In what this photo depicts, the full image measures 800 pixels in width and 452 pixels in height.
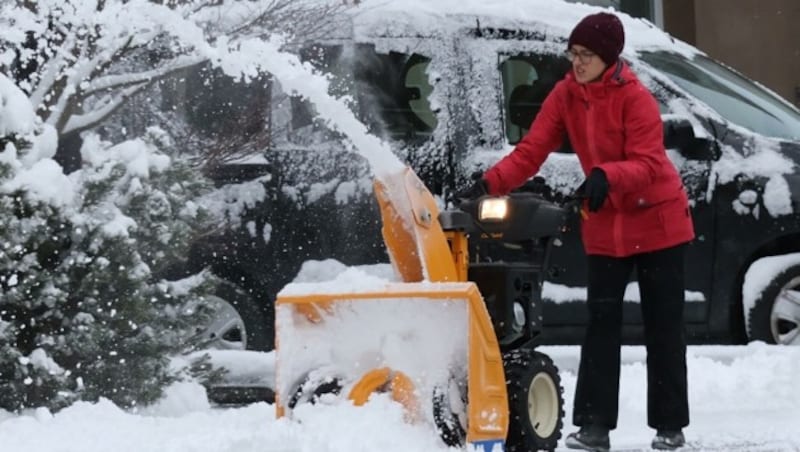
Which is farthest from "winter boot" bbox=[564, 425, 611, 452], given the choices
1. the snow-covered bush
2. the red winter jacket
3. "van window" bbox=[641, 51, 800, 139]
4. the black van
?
"van window" bbox=[641, 51, 800, 139]

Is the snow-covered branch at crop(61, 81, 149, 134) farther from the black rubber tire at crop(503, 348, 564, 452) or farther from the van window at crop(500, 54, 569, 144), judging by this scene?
the black rubber tire at crop(503, 348, 564, 452)

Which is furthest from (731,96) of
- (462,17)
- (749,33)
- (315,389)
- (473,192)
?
(749,33)

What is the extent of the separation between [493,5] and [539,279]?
3999 mm

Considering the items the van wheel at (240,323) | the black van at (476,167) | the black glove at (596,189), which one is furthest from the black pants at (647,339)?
the van wheel at (240,323)

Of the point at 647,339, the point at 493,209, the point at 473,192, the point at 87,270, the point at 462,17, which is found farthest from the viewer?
the point at 462,17

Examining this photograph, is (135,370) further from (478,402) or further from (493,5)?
(493,5)

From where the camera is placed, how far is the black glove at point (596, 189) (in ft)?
19.2

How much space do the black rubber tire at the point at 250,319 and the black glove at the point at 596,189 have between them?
3412 millimetres

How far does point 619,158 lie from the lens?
6.26 m

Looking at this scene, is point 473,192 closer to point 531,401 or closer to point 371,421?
point 531,401

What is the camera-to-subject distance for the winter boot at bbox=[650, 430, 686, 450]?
6402mm

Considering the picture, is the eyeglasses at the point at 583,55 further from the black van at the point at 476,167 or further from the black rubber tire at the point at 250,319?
the black rubber tire at the point at 250,319

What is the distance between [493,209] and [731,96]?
14.8ft

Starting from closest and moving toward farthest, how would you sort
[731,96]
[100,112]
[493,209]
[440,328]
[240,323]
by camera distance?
[440,328] < [493,209] < [100,112] < [240,323] < [731,96]
